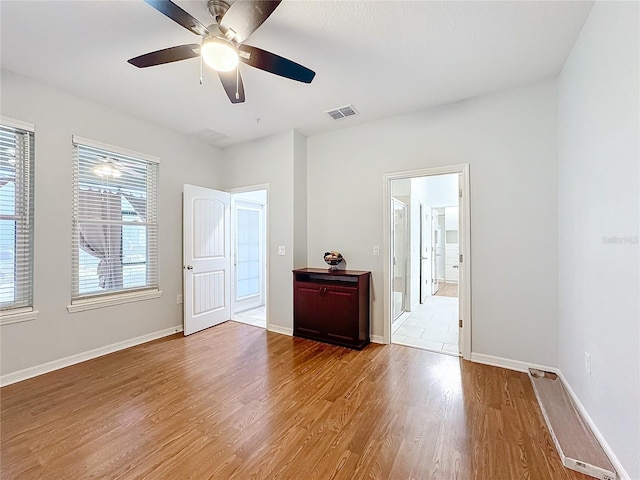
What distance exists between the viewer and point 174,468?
1608 millimetres

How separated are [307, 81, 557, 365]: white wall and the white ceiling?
0.25 meters

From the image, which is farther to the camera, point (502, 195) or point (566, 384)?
point (502, 195)

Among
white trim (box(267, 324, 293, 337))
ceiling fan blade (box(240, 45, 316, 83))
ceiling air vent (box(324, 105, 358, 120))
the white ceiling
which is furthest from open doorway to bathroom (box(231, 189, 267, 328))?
ceiling fan blade (box(240, 45, 316, 83))

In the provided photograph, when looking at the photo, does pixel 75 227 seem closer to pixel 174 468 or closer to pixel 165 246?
pixel 165 246

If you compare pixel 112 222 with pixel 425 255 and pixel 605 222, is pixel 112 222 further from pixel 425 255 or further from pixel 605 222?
pixel 425 255

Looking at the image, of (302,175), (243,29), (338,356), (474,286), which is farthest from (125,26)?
(474,286)

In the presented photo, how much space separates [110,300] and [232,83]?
281 cm

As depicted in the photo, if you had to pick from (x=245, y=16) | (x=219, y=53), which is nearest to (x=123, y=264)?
(x=219, y=53)

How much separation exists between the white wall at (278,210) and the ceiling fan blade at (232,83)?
161cm

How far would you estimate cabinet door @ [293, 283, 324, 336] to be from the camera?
11.9ft

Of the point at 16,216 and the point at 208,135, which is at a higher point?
the point at 208,135

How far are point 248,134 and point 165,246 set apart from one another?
195 centimetres

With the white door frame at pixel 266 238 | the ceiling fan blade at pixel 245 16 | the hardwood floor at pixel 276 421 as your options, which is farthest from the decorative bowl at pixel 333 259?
the ceiling fan blade at pixel 245 16

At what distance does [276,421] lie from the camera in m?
2.02
